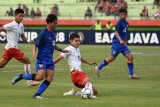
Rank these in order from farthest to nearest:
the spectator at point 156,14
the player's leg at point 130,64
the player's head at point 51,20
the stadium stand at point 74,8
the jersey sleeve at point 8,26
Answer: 1. the stadium stand at point 74,8
2. the spectator at point 156,14
3. the player's leg at point 130,64
4. the jersey sleeve at point 8,26
5. the player's head at point 51,20

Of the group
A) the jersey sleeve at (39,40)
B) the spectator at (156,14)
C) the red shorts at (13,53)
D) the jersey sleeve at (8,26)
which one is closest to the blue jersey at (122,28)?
the red shorts at (13,53)

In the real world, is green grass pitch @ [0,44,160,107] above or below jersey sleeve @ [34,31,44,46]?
below

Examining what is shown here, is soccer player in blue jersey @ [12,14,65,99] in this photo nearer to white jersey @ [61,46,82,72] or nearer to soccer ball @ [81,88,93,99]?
white jersey @ [61,46,82,72]

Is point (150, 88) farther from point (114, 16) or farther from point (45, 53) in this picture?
point (114, 16)

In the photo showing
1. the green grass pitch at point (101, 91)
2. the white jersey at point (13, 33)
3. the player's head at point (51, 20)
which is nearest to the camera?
the green grass pitch at point (101, 91)

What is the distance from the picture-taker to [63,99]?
1296 centimetres

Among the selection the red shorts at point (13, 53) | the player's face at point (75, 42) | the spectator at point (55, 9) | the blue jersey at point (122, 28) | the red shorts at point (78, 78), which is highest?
the player's face at point (75, 42)

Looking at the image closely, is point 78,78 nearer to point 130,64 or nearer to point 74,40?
point 74,40

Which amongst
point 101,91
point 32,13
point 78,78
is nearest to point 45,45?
point 78,78

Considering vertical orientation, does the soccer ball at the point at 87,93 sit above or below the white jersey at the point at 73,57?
below

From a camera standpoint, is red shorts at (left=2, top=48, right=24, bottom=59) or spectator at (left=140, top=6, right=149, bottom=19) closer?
red shorts at (left=2, top=48, right=24, bottom=59)

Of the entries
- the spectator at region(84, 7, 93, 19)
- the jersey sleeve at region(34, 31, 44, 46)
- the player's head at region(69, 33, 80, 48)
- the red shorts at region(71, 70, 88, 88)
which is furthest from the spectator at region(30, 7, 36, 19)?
the jersey sleeve at region(34, 31, 44, 46)

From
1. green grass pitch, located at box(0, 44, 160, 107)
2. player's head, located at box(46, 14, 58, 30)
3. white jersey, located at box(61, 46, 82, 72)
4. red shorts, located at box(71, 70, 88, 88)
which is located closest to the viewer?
green grass pitch, located at box(0, 44, 160, 107)

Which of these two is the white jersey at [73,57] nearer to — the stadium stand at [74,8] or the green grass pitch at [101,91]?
the green grass pitch at [101,91]
